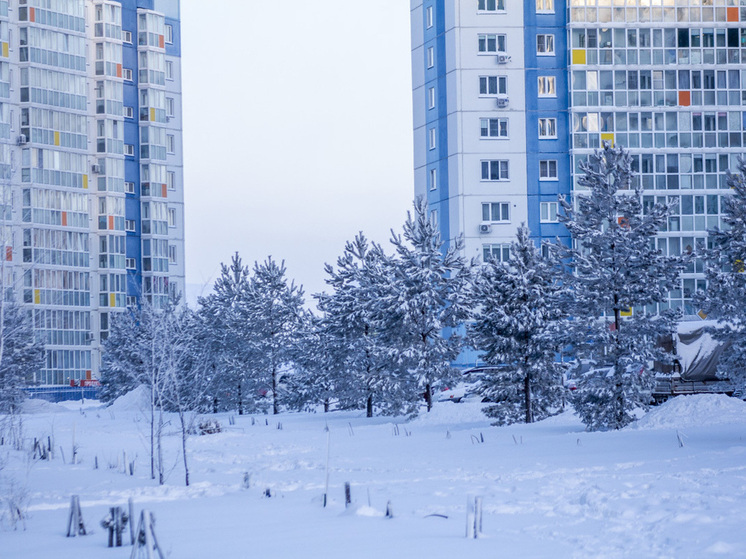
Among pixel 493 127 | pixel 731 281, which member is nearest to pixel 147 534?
pixel 731 281

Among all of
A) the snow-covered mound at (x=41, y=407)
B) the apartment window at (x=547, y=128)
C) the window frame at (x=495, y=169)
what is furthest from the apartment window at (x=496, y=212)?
the snow-covered mound at (x=41, y=407)

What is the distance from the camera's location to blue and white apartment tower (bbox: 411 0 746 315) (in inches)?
2788

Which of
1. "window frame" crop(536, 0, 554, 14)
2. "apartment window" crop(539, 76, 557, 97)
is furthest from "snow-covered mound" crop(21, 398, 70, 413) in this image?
"window frame" crop(536, 0, 554, 14)

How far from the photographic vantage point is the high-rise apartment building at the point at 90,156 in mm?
81375

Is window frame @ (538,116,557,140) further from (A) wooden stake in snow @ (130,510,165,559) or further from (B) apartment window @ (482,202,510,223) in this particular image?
(A) wooden stake in snow @ (130,510,165,559)

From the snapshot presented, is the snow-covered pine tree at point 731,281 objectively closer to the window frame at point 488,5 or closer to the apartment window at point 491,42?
the apartment window at point 491,42

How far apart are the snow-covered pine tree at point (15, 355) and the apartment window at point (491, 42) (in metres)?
32.5

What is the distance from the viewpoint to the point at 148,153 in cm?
9138

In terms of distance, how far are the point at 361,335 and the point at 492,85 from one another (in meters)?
29.9

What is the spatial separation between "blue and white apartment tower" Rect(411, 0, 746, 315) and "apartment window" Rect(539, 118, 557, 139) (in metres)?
0.08

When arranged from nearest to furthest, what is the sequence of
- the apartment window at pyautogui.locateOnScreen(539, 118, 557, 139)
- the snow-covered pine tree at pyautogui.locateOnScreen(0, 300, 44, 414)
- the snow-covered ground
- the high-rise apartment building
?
1. the snow-covered ground
2. the snow-covered pine tree at pyautogui.locateOnScreen(0, 300, 44, 414)
3. the apartment window at pyautogui.locateOnScreen(539, 118, 557, 139)
4. the high-rise apartment building

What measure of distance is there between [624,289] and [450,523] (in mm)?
16783

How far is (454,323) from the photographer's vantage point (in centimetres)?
4400

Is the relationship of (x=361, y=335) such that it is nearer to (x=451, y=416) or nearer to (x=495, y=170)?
(x=451, y=416)
